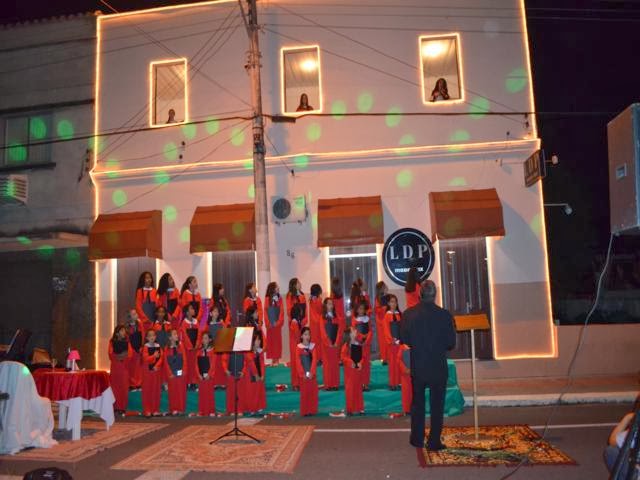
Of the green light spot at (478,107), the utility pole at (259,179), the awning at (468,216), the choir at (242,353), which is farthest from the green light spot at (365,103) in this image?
the choir at (242,353)

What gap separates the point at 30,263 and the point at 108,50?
6.35 meters

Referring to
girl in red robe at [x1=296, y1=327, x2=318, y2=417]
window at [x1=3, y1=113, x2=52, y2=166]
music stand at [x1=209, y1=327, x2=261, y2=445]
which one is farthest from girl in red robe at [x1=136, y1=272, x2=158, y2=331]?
window at [x1=3, y1=113, x2=52, y2=166]

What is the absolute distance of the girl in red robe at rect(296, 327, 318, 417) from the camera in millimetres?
9609

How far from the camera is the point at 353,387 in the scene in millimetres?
9586

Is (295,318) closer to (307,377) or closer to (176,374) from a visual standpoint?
(307,377)

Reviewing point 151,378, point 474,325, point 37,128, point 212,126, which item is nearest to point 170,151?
point 212,126

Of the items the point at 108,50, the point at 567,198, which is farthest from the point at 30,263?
the point at 567,198

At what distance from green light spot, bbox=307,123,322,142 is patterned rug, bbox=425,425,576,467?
26.5 ft

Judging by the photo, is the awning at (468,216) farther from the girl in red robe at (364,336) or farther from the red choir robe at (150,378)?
the red choir robe at (150,378)

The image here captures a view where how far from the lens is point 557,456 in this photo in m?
6.44

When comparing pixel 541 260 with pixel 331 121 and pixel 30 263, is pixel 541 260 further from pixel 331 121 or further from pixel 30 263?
pixel 30 263

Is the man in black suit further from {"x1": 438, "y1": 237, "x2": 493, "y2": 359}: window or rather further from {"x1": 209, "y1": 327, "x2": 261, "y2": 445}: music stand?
{"x1": 438, "y1": 237, "x2": 493, "y2": 359}: window

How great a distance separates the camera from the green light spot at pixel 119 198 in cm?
1427

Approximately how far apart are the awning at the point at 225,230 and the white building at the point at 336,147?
0.04 m
